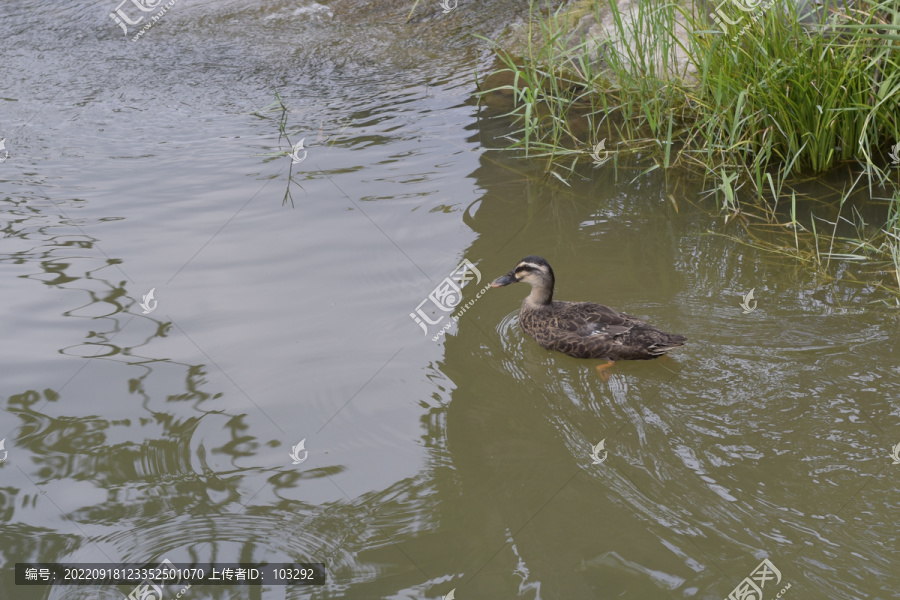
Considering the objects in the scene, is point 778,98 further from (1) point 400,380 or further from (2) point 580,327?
(1) point 400,380

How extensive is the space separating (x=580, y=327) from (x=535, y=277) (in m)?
0.51

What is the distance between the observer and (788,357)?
15.1 ft

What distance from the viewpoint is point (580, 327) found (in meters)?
4.98

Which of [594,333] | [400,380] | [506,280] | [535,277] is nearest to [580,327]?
[594,333]

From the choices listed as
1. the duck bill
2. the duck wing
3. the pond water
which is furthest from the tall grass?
the duck bill

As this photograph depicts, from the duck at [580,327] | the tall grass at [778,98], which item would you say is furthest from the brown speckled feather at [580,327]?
the tall grass at [778,98]

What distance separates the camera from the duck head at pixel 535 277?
206 inches

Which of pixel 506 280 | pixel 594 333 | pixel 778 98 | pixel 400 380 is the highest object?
pixel 778 98

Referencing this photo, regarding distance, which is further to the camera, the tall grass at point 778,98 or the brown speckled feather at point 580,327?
the tall grass at point 778,98

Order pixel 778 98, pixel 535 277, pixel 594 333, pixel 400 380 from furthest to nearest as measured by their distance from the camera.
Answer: pixel 778 98
pixel 535 277
pixel 594 333
pixel 400 380

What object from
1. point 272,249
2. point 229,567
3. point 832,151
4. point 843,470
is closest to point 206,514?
point 229,567

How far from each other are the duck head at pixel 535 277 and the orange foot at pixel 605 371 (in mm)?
610

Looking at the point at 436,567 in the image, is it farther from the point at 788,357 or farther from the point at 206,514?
the point at 788,357

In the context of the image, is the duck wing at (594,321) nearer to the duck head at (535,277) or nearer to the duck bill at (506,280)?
the duck head at (535,277)
